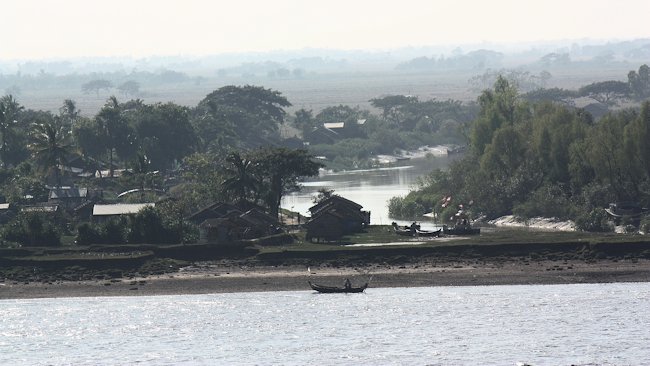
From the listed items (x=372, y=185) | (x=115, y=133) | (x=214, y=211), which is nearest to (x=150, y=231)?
(x=214, y=211)

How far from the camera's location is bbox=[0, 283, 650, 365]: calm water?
175 ft

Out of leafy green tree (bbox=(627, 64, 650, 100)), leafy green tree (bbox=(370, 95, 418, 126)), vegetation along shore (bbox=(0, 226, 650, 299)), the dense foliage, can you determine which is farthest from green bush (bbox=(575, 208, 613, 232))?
leafy green tree (bbox=(627, 64, 650, 100))

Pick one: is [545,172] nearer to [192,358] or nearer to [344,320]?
[344,320]

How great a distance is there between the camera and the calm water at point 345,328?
53.2 m

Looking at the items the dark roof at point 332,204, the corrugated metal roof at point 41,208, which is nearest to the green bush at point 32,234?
the corrugated metal roof at point 41,208

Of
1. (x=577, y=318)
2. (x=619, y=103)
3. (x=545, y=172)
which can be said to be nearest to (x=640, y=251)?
(x=577, y=318)

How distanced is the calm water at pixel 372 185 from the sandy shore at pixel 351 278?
2055 cm

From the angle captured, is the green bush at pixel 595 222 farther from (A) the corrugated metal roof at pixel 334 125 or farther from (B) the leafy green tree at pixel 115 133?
(A) the corrugated metal roof at pixel 334 125

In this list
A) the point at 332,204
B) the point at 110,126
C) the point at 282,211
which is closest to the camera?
the point at 332,204

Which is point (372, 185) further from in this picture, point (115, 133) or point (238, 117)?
point (238, 117)

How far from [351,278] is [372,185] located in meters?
50.0

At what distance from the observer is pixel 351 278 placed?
67.4 meters

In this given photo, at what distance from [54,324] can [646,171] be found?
36643mm

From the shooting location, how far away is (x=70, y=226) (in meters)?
82.0
